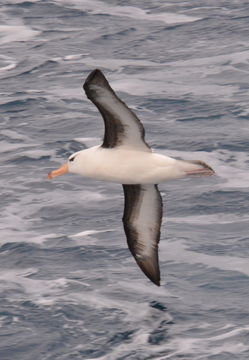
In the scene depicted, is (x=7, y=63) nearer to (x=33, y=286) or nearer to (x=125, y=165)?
(x=33, y=286)

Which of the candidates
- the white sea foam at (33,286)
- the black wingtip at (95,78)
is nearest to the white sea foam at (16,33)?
the white sea foam at (33,286)

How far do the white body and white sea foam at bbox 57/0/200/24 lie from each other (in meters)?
21.5

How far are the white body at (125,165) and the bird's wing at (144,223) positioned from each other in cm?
126

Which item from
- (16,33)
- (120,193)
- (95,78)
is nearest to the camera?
(95,78)

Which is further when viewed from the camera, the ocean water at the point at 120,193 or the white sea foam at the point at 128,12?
the white sea foam at the point at 128,12

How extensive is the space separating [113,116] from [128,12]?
79.1 feet

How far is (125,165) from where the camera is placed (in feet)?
63.6

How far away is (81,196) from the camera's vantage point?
27.3m

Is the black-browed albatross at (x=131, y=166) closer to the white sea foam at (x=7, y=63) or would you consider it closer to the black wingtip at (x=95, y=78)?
the black wingtip at (x=95, y=78)

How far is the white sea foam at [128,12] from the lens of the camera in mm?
40812

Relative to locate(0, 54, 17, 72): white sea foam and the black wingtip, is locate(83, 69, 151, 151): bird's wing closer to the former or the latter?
the black wingtip

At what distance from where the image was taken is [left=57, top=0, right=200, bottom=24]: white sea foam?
4081 centimetres

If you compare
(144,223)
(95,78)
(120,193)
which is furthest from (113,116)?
(120,193)

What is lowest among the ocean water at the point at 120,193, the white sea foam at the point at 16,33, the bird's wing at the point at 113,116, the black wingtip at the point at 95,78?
the ocean water at the point at 120,193
